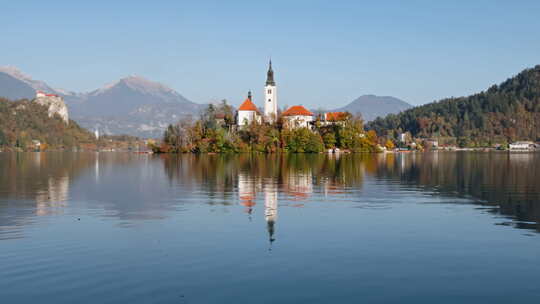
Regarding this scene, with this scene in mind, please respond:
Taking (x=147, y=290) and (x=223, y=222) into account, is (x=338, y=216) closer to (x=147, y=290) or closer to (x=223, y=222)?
(x=223, y=222)

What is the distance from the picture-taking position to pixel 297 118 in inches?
6516

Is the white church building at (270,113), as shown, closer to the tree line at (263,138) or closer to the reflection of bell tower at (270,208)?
the tree line at (263,138)

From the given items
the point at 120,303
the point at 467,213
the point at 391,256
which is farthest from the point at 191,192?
the point at 120,303

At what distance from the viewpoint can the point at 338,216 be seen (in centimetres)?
2591

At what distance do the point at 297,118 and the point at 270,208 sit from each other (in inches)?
5437

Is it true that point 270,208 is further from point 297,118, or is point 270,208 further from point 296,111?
point 296,111

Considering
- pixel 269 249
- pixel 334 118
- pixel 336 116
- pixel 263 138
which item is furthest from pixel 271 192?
pixel 336 116

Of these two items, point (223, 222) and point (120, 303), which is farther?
point (223, 222)

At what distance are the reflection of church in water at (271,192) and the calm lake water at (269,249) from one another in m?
0.22

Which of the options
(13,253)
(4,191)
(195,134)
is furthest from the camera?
(195,134)

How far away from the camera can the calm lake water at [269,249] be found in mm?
13336

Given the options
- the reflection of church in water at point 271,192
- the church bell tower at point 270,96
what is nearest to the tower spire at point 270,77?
the church bell tower at point 270,96

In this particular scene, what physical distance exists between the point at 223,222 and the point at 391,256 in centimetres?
926

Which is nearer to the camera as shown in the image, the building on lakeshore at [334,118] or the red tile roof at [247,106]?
the building on lakeshore at [334,118]
